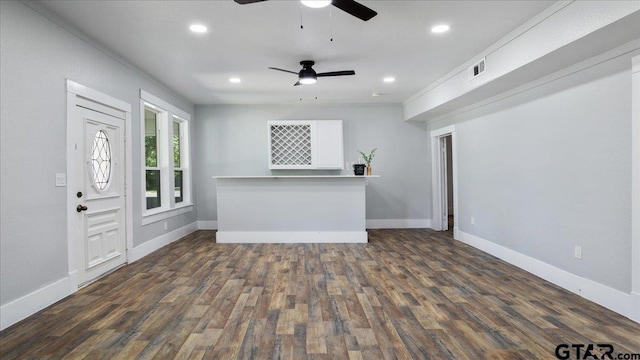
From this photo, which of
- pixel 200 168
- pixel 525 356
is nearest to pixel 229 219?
pixel 200 168

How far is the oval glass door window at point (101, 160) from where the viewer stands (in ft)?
11.9

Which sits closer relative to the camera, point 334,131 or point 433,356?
point 433,356

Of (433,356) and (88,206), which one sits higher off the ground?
(88,206)

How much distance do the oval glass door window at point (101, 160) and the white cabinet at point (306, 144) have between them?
10.5 feet

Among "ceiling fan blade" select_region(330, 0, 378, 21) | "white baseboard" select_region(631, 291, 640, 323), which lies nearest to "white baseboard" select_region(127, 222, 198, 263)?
"ceiling fan blade" select_region(330, 0, 378, 21)

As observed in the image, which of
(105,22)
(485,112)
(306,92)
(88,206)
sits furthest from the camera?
(306,92)

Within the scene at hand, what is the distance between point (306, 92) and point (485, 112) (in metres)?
2.99

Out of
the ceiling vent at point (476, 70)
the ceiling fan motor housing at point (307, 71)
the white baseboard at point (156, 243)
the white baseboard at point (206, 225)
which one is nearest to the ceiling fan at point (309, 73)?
the ceiling fan motor housing at point (307, 71)

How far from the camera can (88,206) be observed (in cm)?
348

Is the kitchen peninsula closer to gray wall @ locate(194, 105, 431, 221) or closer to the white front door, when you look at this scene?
gray wall @ locate(194, 105, 431, 221)

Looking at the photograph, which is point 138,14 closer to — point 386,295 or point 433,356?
point 386,295

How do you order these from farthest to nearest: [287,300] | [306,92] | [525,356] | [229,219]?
[306,92]
[229,219]
[287,300]
[525,356]

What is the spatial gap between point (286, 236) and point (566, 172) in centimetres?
392

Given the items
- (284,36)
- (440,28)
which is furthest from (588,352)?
(284,36)
